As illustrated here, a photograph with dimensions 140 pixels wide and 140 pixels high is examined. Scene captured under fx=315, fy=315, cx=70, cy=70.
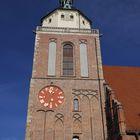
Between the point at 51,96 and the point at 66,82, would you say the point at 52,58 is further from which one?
the point at 51,96

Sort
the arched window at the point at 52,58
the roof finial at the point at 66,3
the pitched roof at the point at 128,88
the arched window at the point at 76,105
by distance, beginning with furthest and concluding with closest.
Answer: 1. the roof finial at the point at 66,3
2. the arched window at the point at 52,58
3. the arched window at the point at 76,105
4. the pitched roof at the point at 128,88

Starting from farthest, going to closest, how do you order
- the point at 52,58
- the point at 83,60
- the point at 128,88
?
the point at 83,60, the point at 52,58, the point at 128,88

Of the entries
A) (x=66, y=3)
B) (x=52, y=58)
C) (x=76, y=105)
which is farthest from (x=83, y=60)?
(x=66, y=3)

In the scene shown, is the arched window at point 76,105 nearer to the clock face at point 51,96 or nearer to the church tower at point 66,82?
the church tower at point 66,82

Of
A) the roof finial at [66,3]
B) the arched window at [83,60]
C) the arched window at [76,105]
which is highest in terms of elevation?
the roof finial at [66,3]

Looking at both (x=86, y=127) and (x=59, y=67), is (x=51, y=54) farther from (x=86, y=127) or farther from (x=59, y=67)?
(x=86, y=127)

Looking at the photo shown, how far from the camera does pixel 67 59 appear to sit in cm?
2397

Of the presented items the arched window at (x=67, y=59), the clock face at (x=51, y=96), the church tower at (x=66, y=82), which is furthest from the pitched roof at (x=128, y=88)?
the clock face at (x=51, y=96)

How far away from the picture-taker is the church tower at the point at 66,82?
65.9 ft

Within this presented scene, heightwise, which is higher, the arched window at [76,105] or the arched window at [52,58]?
the arched window at [52,58]

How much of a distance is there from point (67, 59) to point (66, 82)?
2.29 m

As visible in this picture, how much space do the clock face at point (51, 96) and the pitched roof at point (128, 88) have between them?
391 cm

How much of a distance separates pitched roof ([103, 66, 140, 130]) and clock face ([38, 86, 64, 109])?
3.91 m

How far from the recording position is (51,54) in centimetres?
2398
